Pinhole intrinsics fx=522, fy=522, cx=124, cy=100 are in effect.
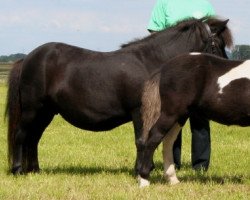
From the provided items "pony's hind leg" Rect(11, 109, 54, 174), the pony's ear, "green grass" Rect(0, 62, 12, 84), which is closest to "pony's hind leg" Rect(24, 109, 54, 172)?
"pony's hind leg" Rect(11, 109, 54, 174)

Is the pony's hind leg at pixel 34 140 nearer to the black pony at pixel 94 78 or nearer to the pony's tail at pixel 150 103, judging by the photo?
the black pony at pixel 94 78

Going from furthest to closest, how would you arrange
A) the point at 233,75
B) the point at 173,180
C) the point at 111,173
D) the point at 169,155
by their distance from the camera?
the point at 111,173
the point at 169,155
the point at 173,180
the point at 233,75

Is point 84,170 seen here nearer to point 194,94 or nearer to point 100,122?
point 100,122

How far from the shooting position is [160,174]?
25.1 ft

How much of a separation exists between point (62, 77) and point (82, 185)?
5.24 feet

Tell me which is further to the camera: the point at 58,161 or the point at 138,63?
the point at 58,161

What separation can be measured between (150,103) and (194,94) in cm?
58

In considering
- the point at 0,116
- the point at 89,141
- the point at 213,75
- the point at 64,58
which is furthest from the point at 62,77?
the point at 0,116

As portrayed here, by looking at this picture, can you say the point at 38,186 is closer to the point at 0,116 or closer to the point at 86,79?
the point at 86,79

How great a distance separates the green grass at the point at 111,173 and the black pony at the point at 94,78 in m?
0.72

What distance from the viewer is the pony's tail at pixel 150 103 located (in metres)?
6.46

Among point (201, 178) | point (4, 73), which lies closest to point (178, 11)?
point (201, 178)

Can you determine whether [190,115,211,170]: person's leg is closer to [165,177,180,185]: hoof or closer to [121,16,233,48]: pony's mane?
[165,177,180,185]: hoof

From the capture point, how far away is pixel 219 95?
623cm
